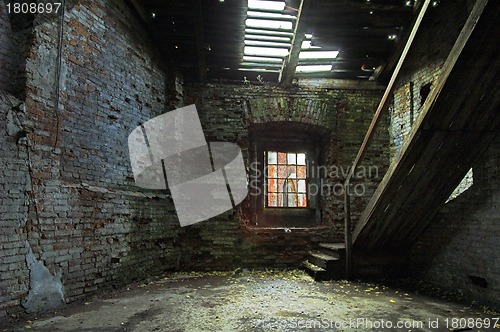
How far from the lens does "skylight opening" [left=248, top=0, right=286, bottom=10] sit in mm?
5082

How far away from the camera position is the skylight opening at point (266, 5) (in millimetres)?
5082

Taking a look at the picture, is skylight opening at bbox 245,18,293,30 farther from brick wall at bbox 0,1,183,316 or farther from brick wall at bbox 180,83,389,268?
brick wall at bbox 0,1,183,316

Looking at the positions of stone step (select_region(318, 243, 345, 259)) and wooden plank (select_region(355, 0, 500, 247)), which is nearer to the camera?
wooden plank (select_region(355, 0, 500, 247))

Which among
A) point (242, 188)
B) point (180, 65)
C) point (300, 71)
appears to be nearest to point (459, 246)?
point (242, 188)

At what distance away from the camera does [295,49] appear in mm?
5801

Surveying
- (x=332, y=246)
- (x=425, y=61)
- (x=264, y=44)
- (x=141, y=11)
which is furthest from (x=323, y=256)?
(x=141, y=11)

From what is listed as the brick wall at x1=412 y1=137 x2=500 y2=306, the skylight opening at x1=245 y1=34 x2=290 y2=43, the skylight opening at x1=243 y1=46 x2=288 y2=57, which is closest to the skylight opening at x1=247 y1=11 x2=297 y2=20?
the skylight opening at x1=245 y1=34 x2=290 y2=43

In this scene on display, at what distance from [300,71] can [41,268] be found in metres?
5.28

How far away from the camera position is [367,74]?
6.63 meters

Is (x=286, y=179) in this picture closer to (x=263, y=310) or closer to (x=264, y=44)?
(x=264, y=44)

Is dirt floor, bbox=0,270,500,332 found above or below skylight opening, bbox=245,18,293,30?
below

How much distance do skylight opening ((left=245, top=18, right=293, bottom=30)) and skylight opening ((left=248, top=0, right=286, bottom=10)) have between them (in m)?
0.27

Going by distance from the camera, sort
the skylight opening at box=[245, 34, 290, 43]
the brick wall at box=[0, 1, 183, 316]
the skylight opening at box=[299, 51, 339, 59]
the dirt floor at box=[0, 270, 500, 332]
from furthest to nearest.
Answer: the skylight opening at box=[299, 51, 339, 59] → the skylight opening at box=[245, 34, 290, 43] → the brick wall at box=[0, 1, 183, 316] → the dirt floor at box=[0, 270, 500, 332]

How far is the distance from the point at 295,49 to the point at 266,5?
0.97 m
